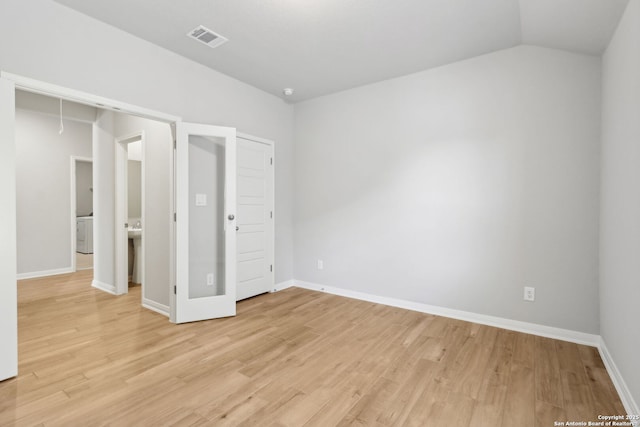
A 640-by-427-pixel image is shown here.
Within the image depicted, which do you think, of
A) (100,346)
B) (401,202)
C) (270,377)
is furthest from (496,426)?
(100,346)

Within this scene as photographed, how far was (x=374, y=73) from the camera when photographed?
3.60 metres

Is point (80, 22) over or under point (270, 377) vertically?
over

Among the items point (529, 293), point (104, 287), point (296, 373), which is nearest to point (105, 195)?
point (104, 287)

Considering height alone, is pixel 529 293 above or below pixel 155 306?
above

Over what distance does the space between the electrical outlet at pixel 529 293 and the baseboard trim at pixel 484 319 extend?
248mm

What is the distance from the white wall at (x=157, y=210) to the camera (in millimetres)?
3543

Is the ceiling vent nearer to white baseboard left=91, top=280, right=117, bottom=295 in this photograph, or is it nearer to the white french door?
the white french door

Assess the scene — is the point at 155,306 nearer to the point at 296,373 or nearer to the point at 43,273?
the point at 296,373

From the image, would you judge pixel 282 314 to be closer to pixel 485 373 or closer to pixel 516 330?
pixel 485 373

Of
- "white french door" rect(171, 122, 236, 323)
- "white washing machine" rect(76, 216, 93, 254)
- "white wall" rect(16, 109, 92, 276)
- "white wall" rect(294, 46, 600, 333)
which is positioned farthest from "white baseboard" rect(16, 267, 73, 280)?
"white wall" rect(294, 46, 600, 333)

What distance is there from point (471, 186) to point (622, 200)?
1.27m

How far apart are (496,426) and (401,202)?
2.41 metres

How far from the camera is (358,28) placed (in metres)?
2.69

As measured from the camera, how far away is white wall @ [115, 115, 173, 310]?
3543mm
